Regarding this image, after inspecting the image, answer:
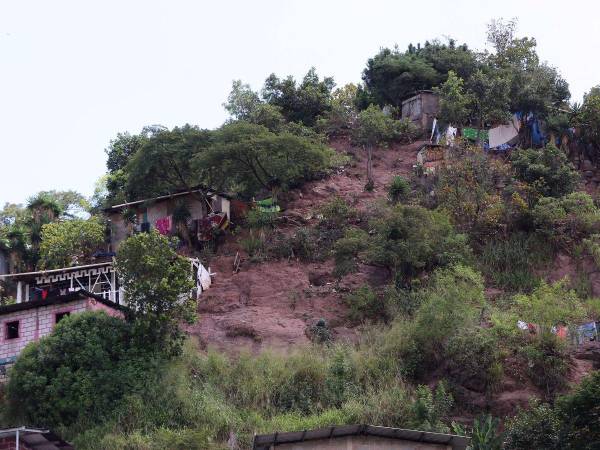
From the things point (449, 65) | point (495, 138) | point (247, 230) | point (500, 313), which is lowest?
point (500, 313)

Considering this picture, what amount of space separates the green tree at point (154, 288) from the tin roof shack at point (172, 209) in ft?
27.1

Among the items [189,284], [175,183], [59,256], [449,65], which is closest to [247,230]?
Result: [175,183]

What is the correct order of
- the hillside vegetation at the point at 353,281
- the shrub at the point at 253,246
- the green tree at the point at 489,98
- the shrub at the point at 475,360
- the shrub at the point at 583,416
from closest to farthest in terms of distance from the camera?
1. the shrub at the point at 583,416
2. the hillside vegetation at the point at 353,281
3. the shrub at the point at 475,360
4. the shrub at the point at 253,246
5. the green tree at the point at 489,98

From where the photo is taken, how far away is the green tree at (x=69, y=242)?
118ft

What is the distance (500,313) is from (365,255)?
4.68m

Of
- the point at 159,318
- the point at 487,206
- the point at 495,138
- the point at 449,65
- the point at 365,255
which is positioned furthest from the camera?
the point at 449,65

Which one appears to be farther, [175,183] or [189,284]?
[175,183]

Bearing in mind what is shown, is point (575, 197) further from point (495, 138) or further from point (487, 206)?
point (495, 138)

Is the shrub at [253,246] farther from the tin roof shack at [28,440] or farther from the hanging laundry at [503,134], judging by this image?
the tin roof shack at [28,440]

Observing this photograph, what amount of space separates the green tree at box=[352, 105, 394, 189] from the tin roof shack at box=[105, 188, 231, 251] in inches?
232

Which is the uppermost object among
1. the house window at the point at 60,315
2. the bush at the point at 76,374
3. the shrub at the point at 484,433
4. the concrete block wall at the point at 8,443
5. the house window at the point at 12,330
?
the house window at the point at 60,315

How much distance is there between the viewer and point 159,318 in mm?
27609

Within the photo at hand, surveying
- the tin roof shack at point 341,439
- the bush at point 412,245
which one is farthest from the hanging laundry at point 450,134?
the tin roof shack at point 341,439

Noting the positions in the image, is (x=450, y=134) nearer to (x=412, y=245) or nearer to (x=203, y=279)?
(x=412, y=245)
